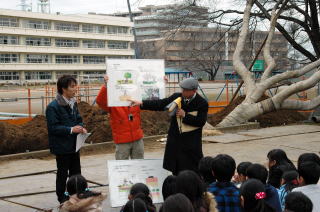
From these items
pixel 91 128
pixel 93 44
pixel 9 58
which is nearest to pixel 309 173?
pixel 91 128

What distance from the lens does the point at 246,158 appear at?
1005 centimetres

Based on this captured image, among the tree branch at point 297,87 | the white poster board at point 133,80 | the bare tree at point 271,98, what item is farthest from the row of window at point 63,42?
the white poster board at point 133,80

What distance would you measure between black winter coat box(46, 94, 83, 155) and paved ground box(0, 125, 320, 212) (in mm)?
1079

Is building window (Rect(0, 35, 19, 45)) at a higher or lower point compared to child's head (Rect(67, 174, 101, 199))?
higher

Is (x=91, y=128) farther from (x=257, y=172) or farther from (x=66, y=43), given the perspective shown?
(x=66, y=43)

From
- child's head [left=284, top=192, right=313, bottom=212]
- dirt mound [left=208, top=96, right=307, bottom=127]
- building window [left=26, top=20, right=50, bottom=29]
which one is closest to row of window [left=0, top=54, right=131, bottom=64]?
building window [left=26, top=20, right=50, bottom=29]

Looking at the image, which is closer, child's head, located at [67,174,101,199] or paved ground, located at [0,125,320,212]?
child's head, located at [67,174,101,199]

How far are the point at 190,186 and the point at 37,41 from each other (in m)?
81.2

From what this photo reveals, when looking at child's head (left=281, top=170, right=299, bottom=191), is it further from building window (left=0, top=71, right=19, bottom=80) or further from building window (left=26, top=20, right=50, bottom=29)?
building window (left=26, top=20, right=50, bottom=29)

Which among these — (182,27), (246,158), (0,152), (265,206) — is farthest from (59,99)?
(182,27)

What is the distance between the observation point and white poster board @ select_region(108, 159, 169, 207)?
621cm

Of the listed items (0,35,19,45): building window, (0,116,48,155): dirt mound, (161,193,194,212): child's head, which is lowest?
(0,116,48,155): dirt mound

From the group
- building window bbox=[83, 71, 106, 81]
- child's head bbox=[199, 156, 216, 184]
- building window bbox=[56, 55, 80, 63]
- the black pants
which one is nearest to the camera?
child's head bbox=[199, 156, 216, 184]

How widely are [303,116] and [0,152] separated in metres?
11.6
